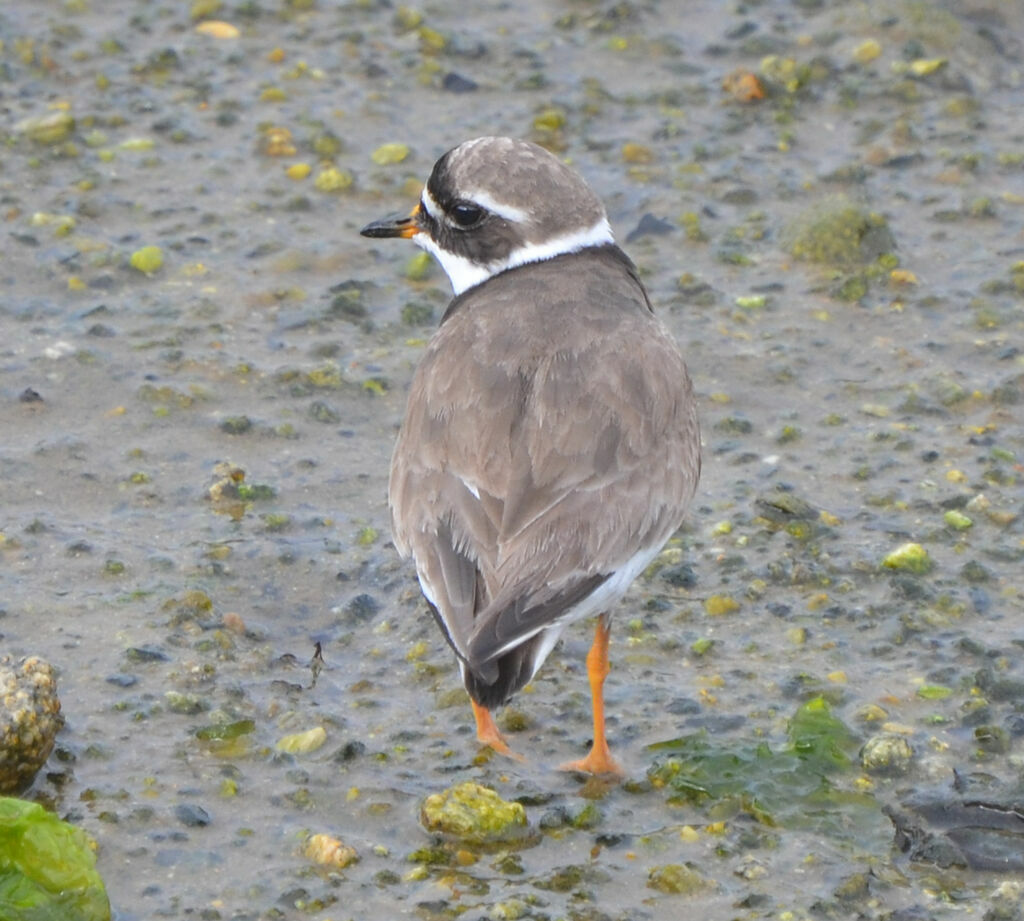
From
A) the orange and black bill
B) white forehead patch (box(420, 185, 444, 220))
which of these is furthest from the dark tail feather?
the orange and black bill

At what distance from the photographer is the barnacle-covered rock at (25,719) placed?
4484 millimetres

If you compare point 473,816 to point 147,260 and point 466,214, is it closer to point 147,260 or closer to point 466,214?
→ point 466,214

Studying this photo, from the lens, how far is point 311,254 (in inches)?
307

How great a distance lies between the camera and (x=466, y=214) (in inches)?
244

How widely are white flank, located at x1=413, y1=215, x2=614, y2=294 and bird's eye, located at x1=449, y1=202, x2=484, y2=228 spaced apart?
13 cm

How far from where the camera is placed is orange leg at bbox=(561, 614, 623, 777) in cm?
498

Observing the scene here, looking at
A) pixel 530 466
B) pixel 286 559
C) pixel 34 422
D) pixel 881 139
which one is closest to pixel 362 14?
pixel 881 139

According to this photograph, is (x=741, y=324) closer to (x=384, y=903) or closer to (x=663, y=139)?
(x=663, y=139)

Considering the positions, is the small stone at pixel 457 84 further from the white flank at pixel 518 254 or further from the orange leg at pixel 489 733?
the orange leg at pixel 489 733

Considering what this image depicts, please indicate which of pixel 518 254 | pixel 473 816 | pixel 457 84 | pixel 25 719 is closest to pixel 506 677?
pixel 473 816

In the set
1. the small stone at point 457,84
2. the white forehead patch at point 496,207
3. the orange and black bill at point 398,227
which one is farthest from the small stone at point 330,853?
the small stone at point 457,84

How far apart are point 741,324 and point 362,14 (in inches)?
134

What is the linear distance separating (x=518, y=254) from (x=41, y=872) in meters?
2.96

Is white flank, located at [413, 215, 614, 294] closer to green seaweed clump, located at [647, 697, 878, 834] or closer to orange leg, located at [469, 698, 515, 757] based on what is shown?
orange leg, located at [469, 698, 515, 757]
